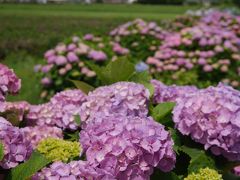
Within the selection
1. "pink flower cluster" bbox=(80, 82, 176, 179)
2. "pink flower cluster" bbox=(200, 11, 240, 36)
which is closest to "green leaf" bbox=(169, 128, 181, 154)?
"pink flower cluster" bbox=(80, 82, 176, 179)

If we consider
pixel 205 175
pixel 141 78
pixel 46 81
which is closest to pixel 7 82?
pixel 141 78

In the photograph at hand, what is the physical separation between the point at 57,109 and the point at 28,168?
0.87 m

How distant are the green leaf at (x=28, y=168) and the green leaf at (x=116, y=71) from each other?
31.0 inches

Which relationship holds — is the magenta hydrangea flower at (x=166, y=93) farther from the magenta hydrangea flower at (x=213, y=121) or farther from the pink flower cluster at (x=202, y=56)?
the pink flower cluster at (x=202, y=56)

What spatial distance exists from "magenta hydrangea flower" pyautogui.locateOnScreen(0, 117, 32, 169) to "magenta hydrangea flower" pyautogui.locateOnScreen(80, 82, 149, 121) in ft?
1.21

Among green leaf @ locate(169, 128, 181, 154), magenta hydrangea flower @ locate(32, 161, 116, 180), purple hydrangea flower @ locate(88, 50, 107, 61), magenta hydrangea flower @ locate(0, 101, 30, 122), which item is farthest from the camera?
purple hydrangea flower @ locate(88, 50, 107, 61)

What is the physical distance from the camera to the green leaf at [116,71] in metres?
2.44

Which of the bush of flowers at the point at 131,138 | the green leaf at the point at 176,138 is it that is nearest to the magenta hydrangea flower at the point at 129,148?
the bush of flowers at the point at 131,138

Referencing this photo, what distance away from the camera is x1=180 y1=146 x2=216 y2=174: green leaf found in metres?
1.92

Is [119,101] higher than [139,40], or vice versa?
[119,101]

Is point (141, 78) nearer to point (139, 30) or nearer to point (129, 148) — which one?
point (129, 148)

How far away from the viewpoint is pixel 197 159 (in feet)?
6.32

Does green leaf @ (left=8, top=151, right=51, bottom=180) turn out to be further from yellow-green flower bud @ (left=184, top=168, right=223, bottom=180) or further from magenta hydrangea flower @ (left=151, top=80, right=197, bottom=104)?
magenta hydrangea flower @ (left=151, top=80, right=197, bottom=104)

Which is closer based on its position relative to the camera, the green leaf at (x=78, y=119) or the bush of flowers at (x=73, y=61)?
the green leaf at (x=78, y=119)
